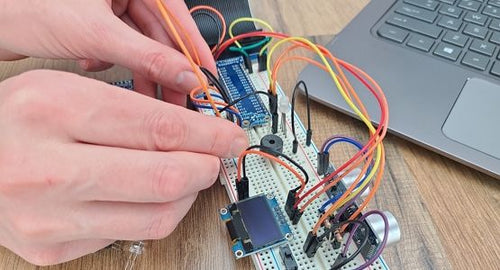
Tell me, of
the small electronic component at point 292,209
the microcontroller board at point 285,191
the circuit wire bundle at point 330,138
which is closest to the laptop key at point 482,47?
the circuit wire bundle at point 330,138

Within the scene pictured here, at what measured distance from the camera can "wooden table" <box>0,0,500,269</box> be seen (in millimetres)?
561

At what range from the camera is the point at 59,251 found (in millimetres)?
509

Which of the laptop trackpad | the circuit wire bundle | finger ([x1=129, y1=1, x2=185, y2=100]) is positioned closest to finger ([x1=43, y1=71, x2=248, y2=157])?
the circuit wire bundle

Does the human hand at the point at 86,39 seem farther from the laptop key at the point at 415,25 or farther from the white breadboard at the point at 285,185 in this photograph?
the laptop key at the point at 415,25

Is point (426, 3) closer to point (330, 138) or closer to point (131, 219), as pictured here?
point (330, 138)

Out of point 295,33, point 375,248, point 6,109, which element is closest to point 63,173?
point 6,109

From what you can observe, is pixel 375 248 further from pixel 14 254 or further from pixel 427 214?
pixel 14 254

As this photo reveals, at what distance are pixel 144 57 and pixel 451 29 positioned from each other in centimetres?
60

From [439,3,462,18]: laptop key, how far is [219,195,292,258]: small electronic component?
0.55 meters

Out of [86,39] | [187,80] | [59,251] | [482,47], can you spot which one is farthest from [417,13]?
[59,251]

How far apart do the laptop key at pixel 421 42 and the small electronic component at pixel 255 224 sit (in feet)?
1.43

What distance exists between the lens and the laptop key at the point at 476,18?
0.79m

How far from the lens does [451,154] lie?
0.63 m

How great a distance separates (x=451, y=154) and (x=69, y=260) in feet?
1.96
